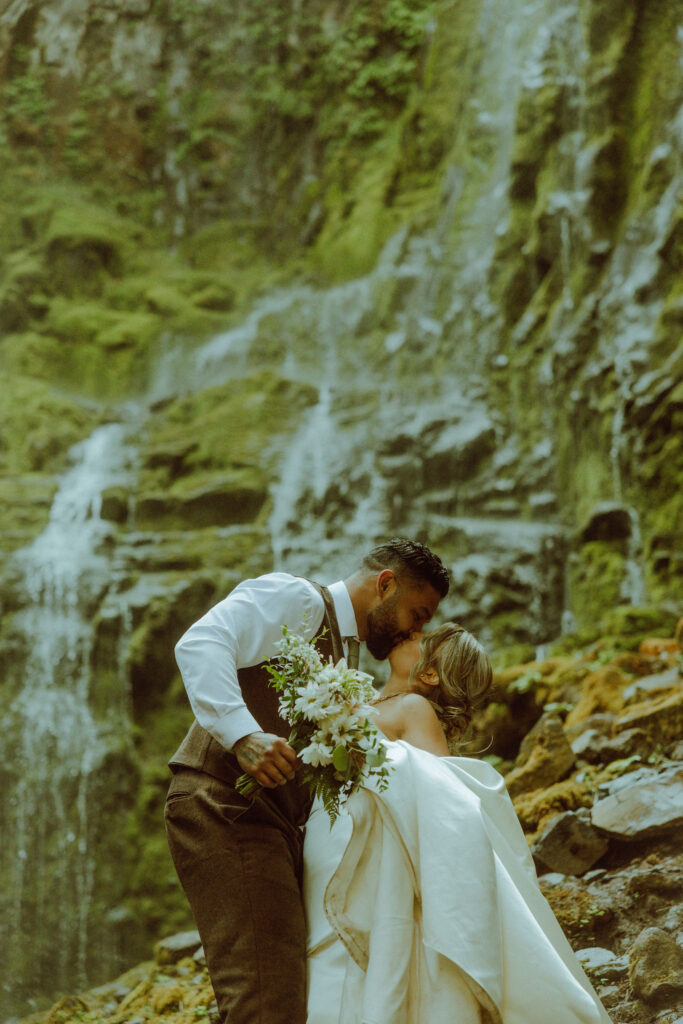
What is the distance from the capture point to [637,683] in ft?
19.7

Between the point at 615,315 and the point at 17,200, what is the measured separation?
28.6 feet

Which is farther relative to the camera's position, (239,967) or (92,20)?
(92,20)

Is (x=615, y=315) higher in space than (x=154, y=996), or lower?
higher

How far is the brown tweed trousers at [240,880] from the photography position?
256 cm

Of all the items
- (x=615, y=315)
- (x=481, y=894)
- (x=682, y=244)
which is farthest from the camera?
(x=615, y=315)

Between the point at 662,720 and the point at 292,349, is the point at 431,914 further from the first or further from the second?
the point at 292,349

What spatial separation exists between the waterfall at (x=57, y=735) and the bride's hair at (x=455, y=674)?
23.1ft

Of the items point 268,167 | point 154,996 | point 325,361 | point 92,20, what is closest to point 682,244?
point 325,361

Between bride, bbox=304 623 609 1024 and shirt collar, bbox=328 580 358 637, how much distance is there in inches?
17.3

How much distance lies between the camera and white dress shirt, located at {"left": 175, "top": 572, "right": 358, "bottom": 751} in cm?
→ 255

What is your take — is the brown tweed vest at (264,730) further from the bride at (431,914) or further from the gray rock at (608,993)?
the gray rock at (608,993)

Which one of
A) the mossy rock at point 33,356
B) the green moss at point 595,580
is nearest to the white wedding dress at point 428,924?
the green moss at point 595,580

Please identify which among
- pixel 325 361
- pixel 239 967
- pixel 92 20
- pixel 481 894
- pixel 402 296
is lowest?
pixel 239 967

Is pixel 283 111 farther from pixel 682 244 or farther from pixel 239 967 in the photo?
pixel 239 967
